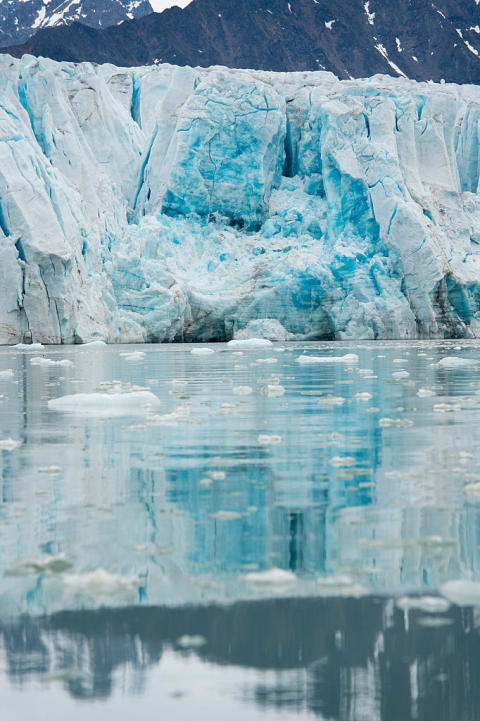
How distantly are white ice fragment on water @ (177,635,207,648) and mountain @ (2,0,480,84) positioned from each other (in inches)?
2263

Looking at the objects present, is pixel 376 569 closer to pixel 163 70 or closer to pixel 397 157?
pixel 397 157

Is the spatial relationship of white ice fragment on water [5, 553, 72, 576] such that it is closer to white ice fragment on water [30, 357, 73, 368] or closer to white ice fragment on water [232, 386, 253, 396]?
white ice fragment on water [232, 386, 253, 396]

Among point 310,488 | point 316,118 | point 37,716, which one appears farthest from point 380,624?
point 316,118

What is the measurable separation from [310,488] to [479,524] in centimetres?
60

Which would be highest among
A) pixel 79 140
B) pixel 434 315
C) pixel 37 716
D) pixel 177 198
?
pixel 79 140

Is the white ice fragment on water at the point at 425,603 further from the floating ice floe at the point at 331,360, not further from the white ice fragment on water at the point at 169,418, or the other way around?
the floating ice floe at the point at 331,360

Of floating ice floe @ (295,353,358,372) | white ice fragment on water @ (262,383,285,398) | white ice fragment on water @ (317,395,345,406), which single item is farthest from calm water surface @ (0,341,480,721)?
floating ice floe @ (295,353,358,372)

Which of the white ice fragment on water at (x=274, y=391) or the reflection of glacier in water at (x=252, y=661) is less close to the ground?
the white ice fragment on water at (x=274, y=391)

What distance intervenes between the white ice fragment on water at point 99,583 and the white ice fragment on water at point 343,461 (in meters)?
1.38

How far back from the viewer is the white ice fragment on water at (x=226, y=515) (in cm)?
213

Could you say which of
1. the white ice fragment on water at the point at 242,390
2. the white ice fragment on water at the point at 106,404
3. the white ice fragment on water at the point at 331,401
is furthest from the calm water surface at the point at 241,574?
the white ice fragment on water at the point at 242,390

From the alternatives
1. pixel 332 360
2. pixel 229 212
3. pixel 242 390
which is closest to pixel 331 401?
pixel 242 390

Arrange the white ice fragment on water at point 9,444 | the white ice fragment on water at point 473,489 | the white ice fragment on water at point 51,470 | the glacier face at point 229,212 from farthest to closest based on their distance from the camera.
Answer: the glacier face at point 229,212, the white ice fragment on water at point 9,444, the white ice fragment on water at point 51,470, the white ice fragment on water at point 473,489

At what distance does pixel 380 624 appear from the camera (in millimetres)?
1386
